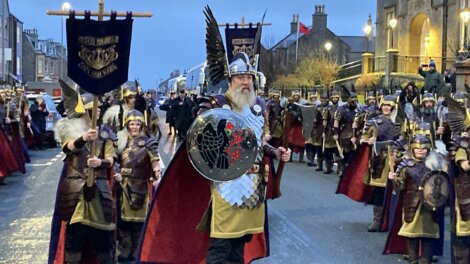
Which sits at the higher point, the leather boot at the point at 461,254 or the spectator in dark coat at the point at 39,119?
the spectator in dark coat at the point at 39,119

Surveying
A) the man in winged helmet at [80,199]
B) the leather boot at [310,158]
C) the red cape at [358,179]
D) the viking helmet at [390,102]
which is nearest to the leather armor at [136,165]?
the man in winged helmet at [80,199]

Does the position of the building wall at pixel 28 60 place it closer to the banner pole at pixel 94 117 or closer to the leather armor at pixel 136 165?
the leather armor at pixel 136 165

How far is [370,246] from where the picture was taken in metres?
8.66

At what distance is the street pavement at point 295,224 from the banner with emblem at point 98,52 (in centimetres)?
253

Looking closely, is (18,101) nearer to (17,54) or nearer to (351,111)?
(351,111)

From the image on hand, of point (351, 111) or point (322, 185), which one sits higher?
point (351, 111)

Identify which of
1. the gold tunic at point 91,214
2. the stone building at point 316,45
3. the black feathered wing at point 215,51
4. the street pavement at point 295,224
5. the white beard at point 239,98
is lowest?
the street pavement at point 295,224

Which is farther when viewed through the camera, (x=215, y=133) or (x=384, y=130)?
(x=384, y=130)

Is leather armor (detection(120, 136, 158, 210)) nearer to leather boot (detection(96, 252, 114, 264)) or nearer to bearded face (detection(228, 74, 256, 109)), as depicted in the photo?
leather boot (detection(96, 252, 114, 264))

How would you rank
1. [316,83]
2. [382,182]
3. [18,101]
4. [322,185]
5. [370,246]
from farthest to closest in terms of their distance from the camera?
[316,83], [18,101], [322,185], [382,182], [370,246]

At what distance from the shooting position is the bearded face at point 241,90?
5.85 metres

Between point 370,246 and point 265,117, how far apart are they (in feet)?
10.5

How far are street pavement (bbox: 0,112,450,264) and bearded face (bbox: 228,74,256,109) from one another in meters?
2.54

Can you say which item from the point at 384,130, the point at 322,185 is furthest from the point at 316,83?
the point at 384,130
